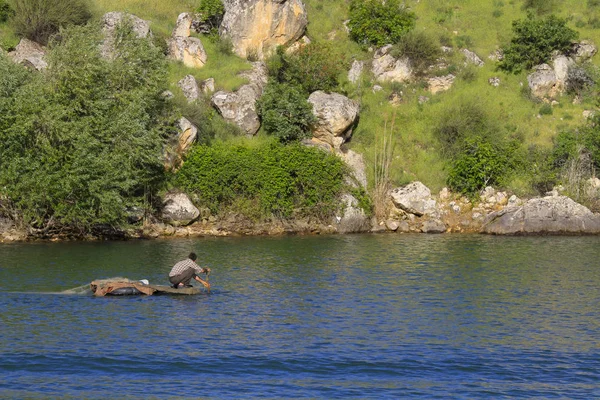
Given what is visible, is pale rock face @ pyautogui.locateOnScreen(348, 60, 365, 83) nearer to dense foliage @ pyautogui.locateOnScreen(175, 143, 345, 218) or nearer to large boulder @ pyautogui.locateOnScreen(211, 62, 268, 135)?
large boulder @ pyautogui.locateOnScreen(211, 62, 268, 135)

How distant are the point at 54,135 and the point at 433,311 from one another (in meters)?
22.3

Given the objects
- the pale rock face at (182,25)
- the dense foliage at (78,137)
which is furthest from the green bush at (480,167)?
the pale rock face at (182,25)

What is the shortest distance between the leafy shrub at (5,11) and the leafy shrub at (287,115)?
1873 cm

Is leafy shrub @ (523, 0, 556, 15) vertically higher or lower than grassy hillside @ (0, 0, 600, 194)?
higher

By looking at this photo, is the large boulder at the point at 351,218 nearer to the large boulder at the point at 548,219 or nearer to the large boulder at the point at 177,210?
the large boulder at the point at 548,219

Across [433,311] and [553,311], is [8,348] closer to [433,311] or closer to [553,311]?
[433,311]

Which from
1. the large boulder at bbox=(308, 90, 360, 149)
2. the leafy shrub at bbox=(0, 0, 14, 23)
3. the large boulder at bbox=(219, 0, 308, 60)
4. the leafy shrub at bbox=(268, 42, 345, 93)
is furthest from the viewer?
the large boulder at bbox=(219, 0, 308, 60)

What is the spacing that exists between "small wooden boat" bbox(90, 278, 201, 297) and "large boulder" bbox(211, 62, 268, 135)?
26.2m

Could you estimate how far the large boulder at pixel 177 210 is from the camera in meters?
49.1

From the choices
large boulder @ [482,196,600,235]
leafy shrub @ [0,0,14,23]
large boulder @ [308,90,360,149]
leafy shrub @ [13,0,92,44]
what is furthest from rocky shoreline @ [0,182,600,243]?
leafy shrub @ [0,0,14,23]

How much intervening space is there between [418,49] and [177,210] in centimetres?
2317

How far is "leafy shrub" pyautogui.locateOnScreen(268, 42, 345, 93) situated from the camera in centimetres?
5719

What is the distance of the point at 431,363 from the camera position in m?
22.4

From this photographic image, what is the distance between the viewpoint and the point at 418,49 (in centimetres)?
6284
